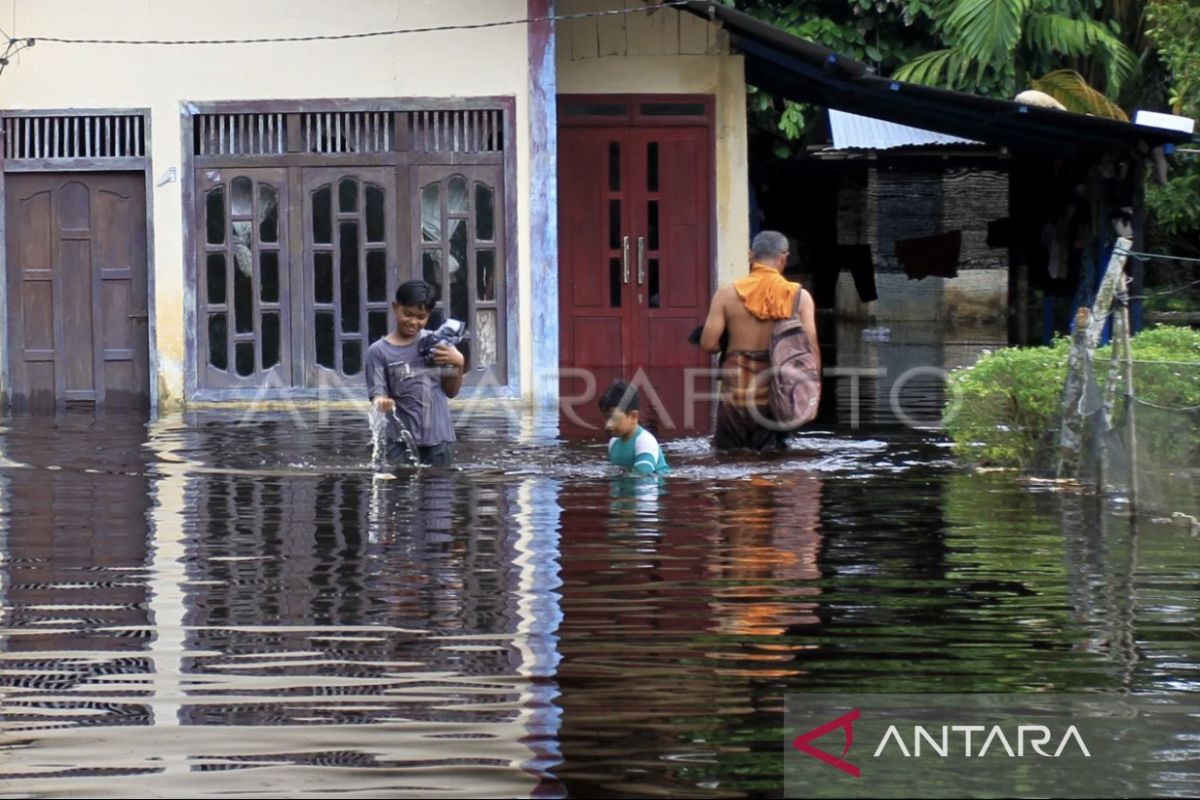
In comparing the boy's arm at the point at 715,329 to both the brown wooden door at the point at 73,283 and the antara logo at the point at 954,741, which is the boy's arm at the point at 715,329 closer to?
the antara logo at the point at 954,741

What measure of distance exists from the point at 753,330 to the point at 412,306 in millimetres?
2363

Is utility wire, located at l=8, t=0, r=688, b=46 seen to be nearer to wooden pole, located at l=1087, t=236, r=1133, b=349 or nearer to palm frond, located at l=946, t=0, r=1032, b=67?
palm frond, located at l=946, t=0, r=1032, b=67

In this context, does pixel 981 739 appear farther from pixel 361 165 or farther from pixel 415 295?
pixel 361 165

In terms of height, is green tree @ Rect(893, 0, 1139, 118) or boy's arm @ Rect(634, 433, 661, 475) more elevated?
green tree @ Rect(893, 0, 1139, 118)

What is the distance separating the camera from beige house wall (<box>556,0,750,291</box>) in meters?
19.1

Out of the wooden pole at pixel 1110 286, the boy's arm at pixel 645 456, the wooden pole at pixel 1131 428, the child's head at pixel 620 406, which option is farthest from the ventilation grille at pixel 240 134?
the wooden pole at pixel 1131 428

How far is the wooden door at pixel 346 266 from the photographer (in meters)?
17.6

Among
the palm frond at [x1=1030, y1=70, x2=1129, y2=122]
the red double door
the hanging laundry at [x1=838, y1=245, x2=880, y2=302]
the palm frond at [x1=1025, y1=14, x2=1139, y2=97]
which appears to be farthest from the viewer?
the hanging laundry at [x1=838, y1=245, x2=880, y2=302]

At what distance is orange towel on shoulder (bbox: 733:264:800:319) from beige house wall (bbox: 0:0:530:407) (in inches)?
213

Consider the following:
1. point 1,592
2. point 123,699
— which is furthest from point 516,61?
point 123,699

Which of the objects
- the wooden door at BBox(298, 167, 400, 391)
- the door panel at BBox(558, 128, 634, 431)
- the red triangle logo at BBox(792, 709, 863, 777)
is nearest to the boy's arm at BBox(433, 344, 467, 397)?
the red triangle logo at BBox(792, 709, 863, 777)

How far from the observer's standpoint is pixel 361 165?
17.5 metres

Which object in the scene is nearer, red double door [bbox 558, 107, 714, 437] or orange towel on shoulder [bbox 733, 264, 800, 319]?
orange towel on shoulder [bbox 733, 264, 800, 319]

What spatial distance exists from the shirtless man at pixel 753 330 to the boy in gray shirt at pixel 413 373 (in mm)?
1901
